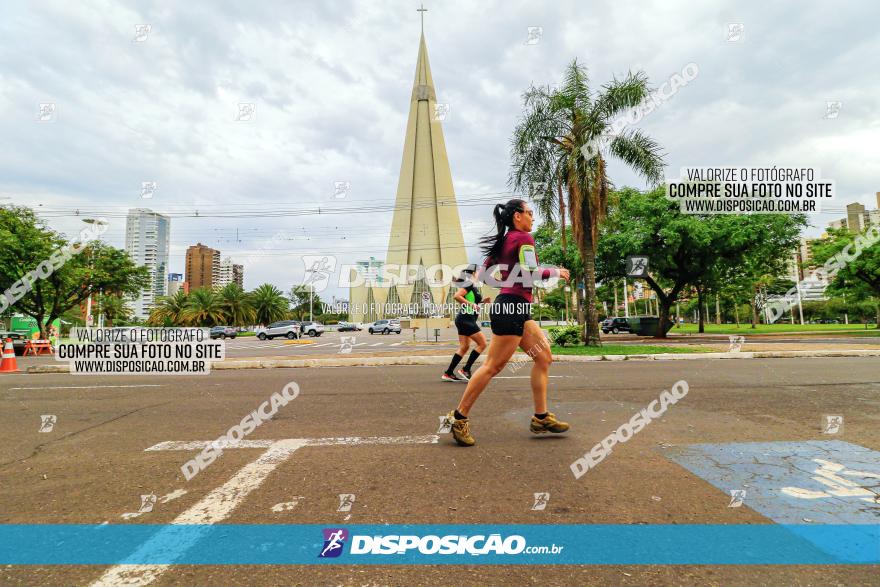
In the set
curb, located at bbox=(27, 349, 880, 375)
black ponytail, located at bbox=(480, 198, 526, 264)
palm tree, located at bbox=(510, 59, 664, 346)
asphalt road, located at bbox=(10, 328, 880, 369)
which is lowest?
asphalt road, located at bbox=(10, 328, 880, 369)

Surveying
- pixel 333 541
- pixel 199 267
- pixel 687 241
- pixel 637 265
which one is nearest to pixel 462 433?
pixel 333 541

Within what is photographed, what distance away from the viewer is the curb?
10336 mm

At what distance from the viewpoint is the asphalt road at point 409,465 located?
1.80 meters

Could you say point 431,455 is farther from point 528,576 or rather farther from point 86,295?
point 86,295

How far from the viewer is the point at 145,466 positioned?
3.20 meters

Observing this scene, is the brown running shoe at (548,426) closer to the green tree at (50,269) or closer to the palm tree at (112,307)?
the green tree at (50,269)

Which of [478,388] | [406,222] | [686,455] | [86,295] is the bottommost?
[686,455]

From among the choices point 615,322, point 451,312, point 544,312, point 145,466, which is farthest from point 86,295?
point 544,312

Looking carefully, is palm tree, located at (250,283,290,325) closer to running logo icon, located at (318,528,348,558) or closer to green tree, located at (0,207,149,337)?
green tree, located at (0,207,149,337)

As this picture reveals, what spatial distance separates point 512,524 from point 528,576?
441mm

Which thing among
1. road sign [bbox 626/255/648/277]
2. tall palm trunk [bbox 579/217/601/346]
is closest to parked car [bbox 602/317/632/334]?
road sign [bbox 626/255/648/277]

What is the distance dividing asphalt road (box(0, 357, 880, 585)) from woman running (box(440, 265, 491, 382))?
0.85 m

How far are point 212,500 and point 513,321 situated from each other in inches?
95.6

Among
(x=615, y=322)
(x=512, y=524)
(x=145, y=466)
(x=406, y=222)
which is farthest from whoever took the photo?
(x=406, y=222)
